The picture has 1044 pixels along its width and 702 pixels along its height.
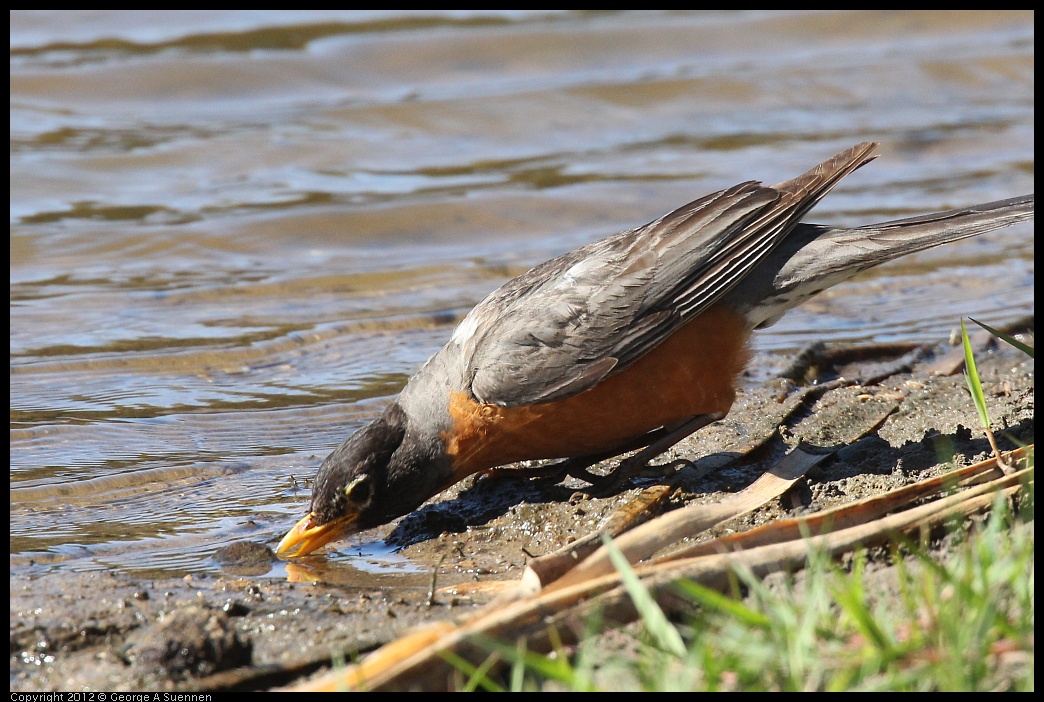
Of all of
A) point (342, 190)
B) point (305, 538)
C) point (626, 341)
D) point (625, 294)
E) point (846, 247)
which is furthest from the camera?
point (342, 190)

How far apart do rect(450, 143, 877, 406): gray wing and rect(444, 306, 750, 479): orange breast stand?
94 millimetres

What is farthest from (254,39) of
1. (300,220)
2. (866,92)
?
(866,92)

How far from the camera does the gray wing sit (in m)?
5.71

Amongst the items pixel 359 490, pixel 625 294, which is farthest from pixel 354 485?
pixel 625 294

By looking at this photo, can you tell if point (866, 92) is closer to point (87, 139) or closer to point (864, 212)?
point (864, 212)

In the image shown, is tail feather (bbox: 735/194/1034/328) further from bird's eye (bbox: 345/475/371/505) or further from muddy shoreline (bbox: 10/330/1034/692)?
bird's eye (bbox: 345/475/371/505)

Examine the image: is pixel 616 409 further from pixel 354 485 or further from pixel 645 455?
pixel 354 485

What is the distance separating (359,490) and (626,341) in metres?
1.54

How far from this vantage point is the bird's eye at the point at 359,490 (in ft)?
17.4

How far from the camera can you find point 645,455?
5.80 meters

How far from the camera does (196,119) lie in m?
14.1

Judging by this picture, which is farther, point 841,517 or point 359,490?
point 359,490

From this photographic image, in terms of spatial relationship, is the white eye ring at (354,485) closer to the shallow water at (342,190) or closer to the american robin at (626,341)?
the american robin at (626,341)

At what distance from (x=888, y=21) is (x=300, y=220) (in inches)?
477
